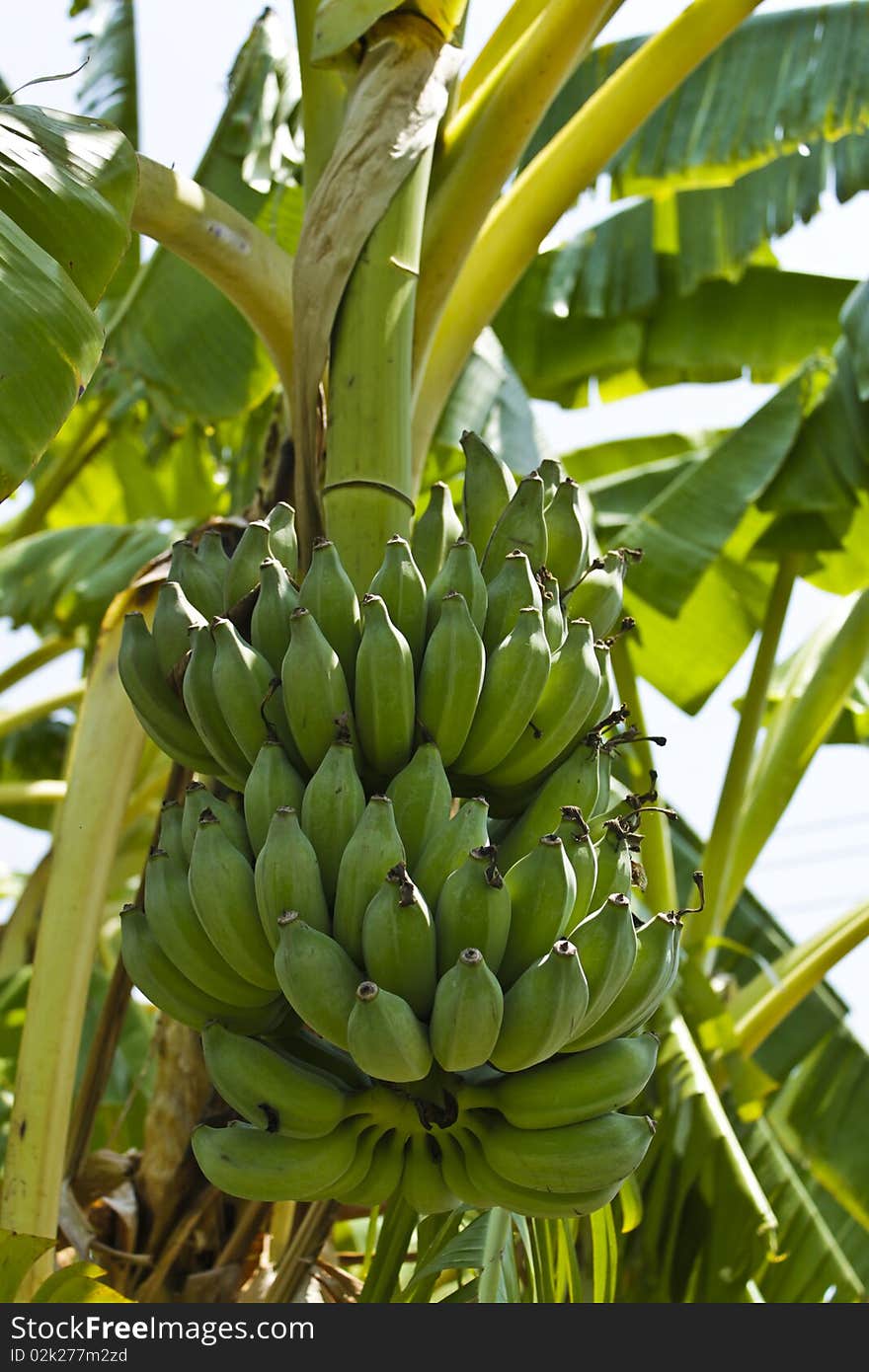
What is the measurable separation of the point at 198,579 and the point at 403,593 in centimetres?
25

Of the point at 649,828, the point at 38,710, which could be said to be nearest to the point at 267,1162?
the point at 649,828

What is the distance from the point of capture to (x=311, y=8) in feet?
5.52

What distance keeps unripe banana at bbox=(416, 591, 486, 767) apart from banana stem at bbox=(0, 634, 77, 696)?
2722 millimetres

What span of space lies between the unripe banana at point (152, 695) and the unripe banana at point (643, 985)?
426mm

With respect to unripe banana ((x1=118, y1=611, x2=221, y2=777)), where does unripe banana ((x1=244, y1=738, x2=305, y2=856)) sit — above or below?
below

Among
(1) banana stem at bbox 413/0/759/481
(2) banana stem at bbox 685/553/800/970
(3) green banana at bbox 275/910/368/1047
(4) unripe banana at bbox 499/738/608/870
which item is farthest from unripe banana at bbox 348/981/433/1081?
(2) banana stem at bbox 685/553/800/970

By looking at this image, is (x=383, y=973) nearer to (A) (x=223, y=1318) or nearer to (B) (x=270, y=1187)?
(B) (x=270, y=1187)

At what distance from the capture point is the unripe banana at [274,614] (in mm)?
1133

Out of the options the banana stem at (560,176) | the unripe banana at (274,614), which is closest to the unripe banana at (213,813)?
the unripe banana at (274,614)

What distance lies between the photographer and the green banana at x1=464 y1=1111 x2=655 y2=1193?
1.00 meters

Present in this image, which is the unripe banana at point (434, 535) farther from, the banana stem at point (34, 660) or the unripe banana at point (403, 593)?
the banana stem at point (34, 660)

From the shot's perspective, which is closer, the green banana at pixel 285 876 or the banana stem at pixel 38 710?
the green banana at pixel 285 876

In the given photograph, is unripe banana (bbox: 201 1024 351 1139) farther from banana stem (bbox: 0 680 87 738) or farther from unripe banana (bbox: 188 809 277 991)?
banana stem (bbox: 0 680 87 738)

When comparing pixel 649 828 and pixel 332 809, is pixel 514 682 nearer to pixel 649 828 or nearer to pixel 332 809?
pixel 332 809
